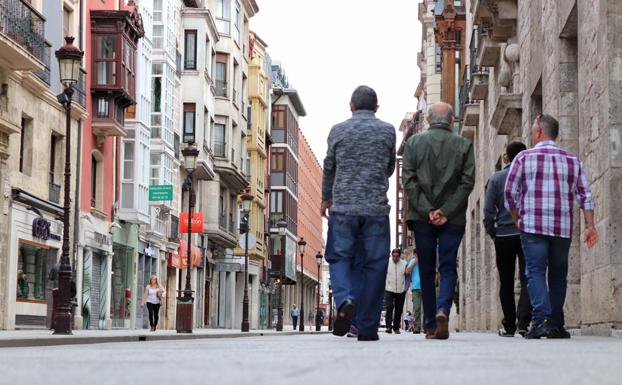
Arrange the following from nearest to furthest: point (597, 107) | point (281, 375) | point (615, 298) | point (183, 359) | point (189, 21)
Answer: point (281, 375) < point (183, 359) < point (615, 298) < point (597, 107) < point (189, 21)

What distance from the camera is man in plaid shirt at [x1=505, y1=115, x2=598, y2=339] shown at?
458 inches

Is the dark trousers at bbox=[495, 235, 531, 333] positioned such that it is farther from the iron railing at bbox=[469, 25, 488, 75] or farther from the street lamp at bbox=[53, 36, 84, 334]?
the iron railing at bbox=[469, 25, 488, 75]

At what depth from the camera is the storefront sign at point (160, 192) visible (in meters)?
44.6

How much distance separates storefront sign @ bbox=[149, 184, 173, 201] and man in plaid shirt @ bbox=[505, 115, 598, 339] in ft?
109

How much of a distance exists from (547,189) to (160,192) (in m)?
34.1

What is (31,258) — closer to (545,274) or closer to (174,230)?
(174,230)

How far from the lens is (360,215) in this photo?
11.5 m

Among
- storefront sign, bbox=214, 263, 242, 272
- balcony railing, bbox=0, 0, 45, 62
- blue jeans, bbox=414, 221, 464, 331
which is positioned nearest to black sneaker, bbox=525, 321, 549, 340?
blue jeans, bbox=414, 221, 464, 331

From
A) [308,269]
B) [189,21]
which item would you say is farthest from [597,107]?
[308,269]

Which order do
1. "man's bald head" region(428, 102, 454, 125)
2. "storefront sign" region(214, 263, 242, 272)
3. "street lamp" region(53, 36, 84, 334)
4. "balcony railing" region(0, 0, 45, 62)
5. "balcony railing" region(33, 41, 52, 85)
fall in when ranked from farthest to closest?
"storefront sign" region(214, 263, 242, 272) < "balcony railing" region(33, 41, 52, 85) < "balcony railing" region(0, 0, 45, 62) < "street lamp" region(53, 36, 84, 334) < "man's bald head" region(428, 102, 454, 125)

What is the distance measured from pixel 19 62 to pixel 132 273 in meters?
15.4

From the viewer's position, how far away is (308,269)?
11769 centimetres

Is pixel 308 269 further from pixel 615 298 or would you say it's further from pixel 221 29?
pixel 615 298

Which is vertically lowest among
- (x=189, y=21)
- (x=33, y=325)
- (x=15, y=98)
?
(x=33, y=325)
